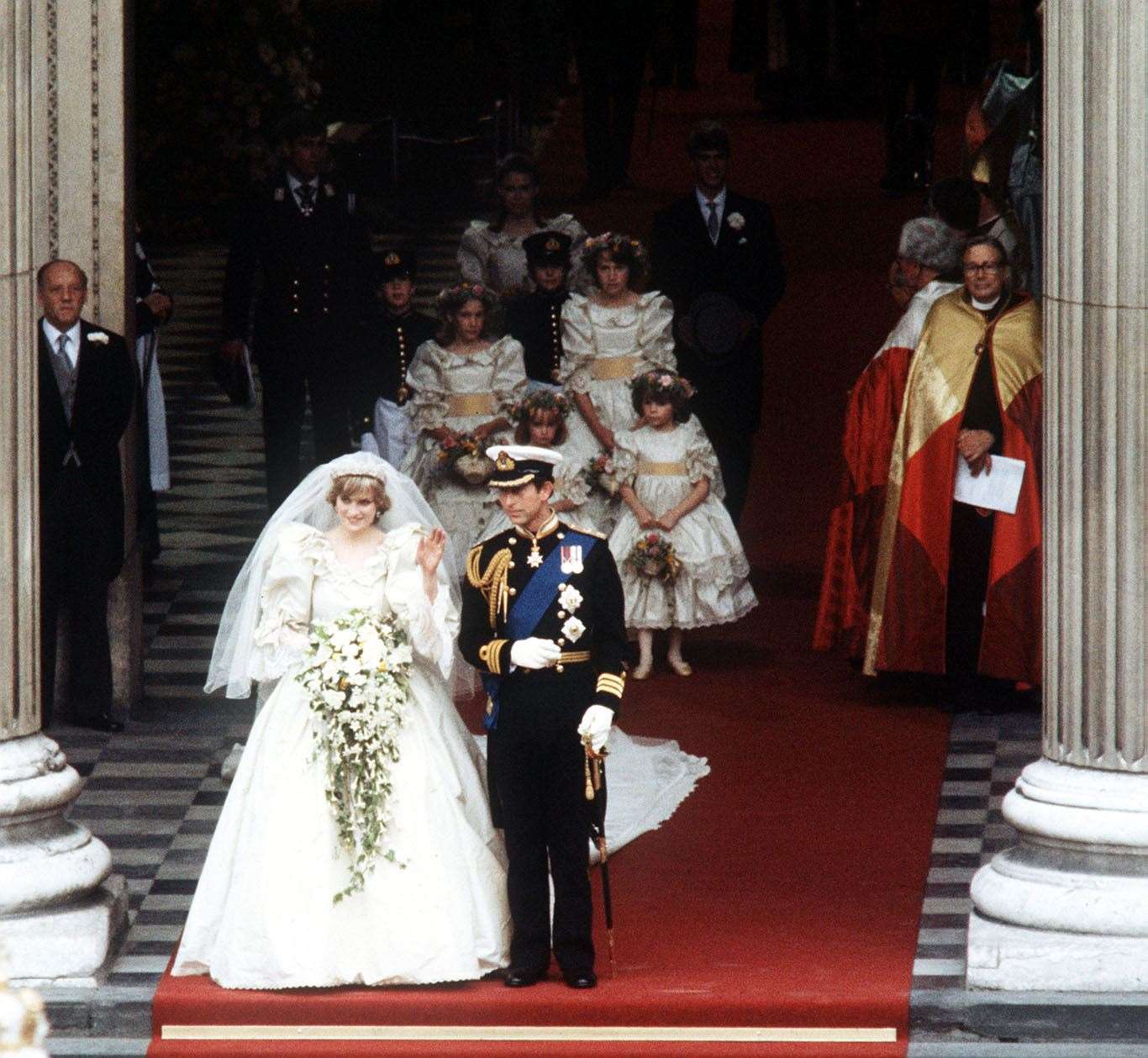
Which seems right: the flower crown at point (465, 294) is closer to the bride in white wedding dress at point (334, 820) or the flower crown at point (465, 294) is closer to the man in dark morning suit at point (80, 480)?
the man in dark morning suit at point (80, 480)

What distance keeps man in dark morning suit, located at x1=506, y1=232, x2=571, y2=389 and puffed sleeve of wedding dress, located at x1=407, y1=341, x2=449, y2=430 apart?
55 centimetres

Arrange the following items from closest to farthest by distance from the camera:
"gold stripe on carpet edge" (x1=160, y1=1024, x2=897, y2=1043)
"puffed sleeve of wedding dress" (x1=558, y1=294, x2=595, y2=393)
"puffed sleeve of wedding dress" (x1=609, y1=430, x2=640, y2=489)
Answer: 1. "gold stripe on carpet edge" (x1=160, y1=1024, x2=897, y2=1043)
2. "puffed sleeve of wedding dress" (x1=609, y1=430, x2=640, y2=489)
3. "puffed sleeve of wedding dress" (x1=558, y1=294, x2=595, y2=393)

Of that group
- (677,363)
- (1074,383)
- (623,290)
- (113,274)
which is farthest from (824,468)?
(1074,383)

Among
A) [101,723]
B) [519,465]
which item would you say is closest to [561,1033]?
[519,465]

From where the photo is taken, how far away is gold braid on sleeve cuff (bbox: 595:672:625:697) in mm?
8906

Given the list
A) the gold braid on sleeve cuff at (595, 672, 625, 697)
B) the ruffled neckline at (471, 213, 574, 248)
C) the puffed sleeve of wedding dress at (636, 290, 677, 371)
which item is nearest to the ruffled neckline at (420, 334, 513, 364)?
the puffed sleeve of wedding dress at (636, 290, 677, 371)

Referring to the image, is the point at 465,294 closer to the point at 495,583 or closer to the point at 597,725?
the point at 495,583

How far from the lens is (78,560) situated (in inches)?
462

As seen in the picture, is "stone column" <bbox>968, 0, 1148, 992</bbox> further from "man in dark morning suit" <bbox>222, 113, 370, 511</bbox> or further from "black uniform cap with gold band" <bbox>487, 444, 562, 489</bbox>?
"man in dark morning suit" <bbox>222, 113, 370, 511</bbox>

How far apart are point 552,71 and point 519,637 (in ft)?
49.7

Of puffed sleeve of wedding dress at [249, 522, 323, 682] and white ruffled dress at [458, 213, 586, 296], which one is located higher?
white ruffled dress at [458, 213, 586, 296]

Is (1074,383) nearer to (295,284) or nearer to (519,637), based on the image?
(519,637)

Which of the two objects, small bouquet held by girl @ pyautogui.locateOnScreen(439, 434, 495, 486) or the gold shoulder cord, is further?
small bouquet held by girl @ pyautogui.locateOnScreen(439, 434, 495, 486)

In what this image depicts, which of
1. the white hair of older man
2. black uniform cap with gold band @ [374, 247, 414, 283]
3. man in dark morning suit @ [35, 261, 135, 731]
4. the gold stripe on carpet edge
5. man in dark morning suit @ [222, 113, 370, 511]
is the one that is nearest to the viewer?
the gold stripe on carpet edge
